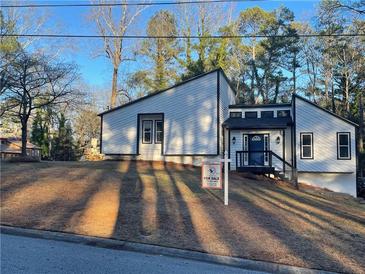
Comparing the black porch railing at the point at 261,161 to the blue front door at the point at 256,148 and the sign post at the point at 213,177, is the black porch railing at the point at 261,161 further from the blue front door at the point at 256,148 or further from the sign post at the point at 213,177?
the sign post at the point at 213,177

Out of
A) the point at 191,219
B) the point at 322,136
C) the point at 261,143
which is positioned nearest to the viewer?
the point at 191,219

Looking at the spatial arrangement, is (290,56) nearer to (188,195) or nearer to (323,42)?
(323,42)

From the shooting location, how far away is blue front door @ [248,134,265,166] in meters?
24.5

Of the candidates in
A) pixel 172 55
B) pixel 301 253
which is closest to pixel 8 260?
pixel 301 253

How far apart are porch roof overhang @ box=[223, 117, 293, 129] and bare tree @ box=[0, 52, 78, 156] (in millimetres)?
14145

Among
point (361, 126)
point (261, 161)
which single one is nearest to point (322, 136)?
point (261, 161)

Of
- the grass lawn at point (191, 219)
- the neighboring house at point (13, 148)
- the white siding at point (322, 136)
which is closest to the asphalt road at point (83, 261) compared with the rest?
the grass lawn at point (191, 219)

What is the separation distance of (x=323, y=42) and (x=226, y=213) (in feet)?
115

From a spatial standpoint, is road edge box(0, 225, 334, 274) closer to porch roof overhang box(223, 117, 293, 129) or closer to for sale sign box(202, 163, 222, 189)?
for sale sign box(202, 163, 222, 189)

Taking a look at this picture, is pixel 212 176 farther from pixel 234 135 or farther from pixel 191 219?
pixel 234 135

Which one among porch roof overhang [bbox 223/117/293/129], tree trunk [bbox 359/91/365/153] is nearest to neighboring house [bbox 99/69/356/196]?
porch roof overhang [bbox 223/117/293/129]

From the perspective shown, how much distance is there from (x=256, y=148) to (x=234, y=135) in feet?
5.29

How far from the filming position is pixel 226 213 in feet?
34.6

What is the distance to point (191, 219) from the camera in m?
9.71
